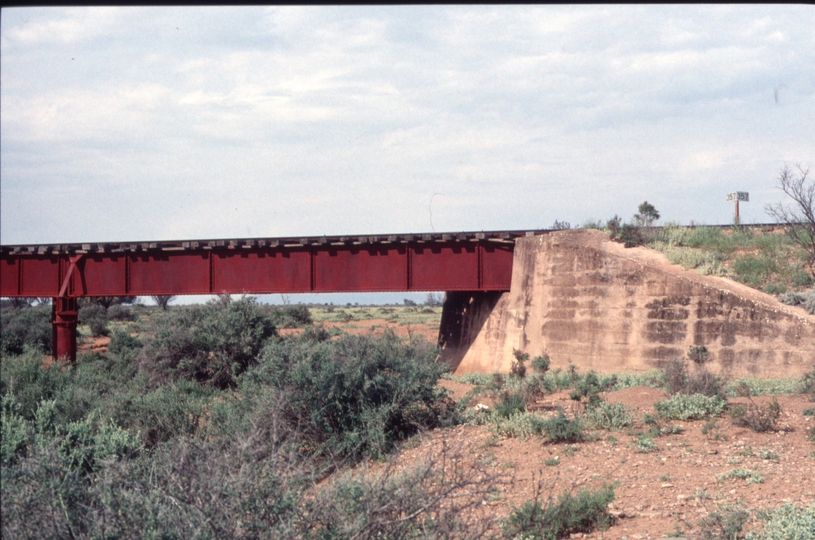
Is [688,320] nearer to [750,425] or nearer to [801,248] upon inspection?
[801,248]

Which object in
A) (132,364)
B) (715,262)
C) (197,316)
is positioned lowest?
(132,364)

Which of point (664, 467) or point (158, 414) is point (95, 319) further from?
point (664, 467)

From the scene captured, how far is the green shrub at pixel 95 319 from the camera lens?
39294 mm

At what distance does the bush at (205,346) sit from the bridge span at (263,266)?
151 inches

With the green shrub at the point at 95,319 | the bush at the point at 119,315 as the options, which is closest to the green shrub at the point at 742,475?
the green shrub at the point at 95,319

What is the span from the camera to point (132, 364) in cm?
1925

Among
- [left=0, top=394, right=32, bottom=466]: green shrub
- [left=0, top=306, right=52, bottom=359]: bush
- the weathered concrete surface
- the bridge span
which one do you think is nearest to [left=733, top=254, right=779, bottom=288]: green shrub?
the weathered concrete surface

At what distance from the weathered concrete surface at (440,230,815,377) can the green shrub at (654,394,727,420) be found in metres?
4.96

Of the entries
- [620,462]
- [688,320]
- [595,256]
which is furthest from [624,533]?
[595,256]

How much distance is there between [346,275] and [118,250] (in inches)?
298

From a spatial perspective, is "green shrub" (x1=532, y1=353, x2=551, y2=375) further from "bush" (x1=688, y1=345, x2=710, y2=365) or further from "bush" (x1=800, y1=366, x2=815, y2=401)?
"bush" (x1=800, y1=366, x2=815, y2=401)

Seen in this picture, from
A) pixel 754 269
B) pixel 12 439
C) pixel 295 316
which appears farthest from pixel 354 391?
pixel 295 316

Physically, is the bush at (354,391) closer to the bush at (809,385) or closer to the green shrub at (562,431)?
the green shrub at (562,431)

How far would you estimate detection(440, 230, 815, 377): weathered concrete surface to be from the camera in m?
15.7
